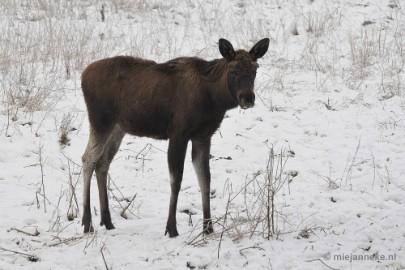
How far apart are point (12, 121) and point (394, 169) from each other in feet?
19.4

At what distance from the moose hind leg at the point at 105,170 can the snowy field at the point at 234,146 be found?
192mm

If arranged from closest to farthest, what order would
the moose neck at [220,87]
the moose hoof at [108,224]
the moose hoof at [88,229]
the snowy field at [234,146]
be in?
the snowy field at [234,146] → the moose neck at [220,87] → the moose hoof at [88,229] → the moose hoof at [108,224]

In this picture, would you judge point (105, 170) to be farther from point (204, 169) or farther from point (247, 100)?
point (247, 100)

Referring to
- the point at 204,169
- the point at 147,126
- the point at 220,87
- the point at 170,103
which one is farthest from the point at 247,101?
the point at 147,126

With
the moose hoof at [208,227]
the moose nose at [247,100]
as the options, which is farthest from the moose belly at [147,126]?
the moose hoof at [208,227]

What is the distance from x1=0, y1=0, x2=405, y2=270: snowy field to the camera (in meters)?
5.12

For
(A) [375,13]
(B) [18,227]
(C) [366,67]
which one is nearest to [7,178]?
(B) [18,227]

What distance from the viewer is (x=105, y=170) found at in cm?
604

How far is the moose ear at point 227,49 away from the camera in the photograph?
5.41 metres

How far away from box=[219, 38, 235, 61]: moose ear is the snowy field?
1.13 metres

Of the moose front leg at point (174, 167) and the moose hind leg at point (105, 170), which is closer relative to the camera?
the moose front leg at point (174, 167)

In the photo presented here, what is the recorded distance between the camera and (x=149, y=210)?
6.38 meters

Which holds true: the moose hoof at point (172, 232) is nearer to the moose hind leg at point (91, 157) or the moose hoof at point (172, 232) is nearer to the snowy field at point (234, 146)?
the snowy field at point (234, 146)

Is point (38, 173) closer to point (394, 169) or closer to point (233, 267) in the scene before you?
point (233, 267)
